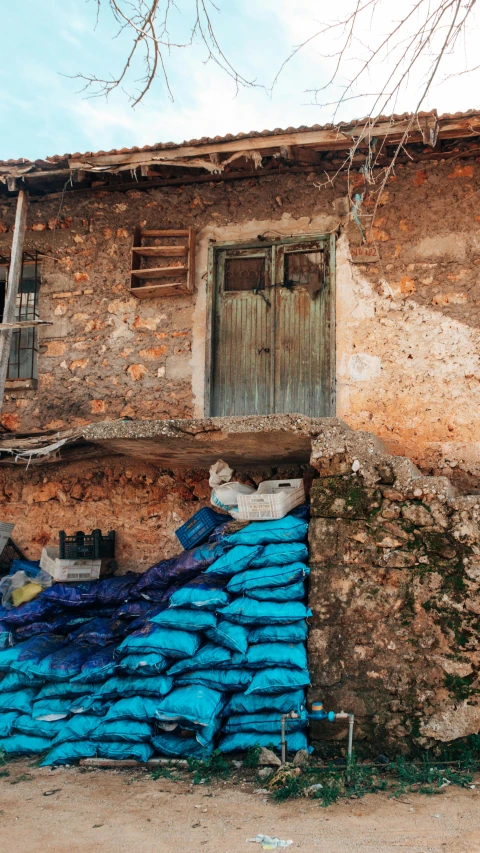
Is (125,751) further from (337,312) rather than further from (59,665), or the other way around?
(337,312)

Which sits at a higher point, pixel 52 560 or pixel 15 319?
pixel 15 319

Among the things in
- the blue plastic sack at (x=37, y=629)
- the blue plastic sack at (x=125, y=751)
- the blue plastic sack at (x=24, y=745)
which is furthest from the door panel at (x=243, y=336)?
the blue plastic sack at (x=24, y=745)

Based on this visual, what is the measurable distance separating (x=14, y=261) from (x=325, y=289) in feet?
9.52

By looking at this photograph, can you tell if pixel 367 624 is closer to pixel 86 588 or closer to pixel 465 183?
pixel 86 588

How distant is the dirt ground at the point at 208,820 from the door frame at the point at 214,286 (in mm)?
3220

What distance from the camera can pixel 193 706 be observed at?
4.59 m

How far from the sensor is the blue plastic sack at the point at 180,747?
182 inches

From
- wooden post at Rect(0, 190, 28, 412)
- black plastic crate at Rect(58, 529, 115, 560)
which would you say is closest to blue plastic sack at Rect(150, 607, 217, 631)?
black plastic crate at Rect(58, 529, 115, 560)

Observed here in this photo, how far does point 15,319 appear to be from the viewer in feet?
23.8

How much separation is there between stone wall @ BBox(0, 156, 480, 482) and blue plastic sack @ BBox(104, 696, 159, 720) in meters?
2.65

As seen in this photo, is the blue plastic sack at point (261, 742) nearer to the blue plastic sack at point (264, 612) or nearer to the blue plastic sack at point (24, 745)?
the blue plastic sack at point (264, 612)

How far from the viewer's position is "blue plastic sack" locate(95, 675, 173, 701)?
4.80 meters

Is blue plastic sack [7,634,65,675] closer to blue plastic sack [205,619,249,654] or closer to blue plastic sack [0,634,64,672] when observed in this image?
blue plastic sack [0,634,64,672]

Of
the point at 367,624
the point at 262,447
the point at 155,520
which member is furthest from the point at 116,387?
the point at 367,624
